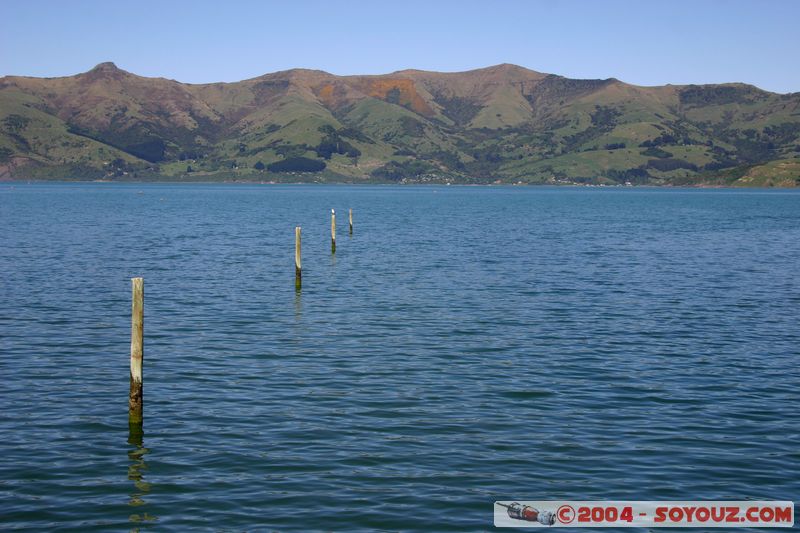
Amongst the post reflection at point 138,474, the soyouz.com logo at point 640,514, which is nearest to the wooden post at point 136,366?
the post reflection at point 138,474

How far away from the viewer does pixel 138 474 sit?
1958 centimetres

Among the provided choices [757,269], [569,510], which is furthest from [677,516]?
[757,269]

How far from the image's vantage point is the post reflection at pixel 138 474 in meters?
17.2

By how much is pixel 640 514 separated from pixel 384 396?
10.7 m

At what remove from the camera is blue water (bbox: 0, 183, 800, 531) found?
1855cm

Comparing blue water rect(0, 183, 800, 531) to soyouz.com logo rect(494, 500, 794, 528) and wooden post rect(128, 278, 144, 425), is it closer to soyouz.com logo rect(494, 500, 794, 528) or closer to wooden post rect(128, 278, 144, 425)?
soyouz.com logo rect(494, 500, 794, 528)

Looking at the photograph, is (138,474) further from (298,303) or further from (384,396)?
(298,303)

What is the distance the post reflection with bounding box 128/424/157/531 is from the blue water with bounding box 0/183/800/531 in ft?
0.27

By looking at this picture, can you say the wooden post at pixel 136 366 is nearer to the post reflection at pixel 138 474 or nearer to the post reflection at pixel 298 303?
the post reflection at pixel 138 474

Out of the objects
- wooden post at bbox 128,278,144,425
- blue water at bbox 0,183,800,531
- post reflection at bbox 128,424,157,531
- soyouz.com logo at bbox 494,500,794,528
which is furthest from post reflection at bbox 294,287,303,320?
soyouz.com logo at bbox 494,500,794,528

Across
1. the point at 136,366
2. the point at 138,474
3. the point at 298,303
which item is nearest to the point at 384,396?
the point at 136,366

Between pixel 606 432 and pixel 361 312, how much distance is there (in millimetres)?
22121

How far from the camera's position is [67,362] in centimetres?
3098

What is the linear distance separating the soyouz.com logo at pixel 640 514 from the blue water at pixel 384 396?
507 millimetres
